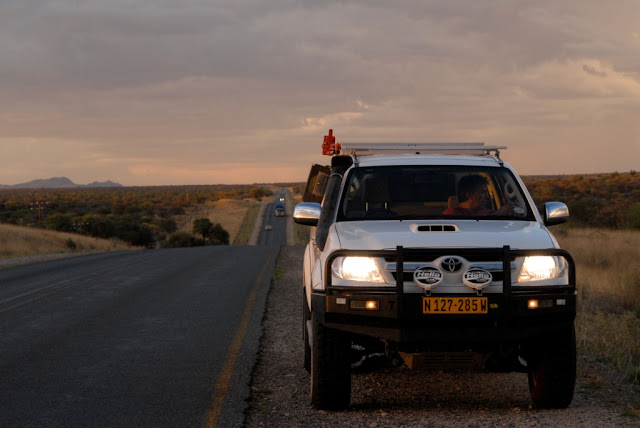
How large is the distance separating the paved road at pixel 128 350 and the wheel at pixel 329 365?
0.68 metres

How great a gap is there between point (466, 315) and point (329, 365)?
1.11 metres

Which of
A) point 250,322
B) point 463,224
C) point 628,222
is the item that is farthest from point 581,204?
point 463,224

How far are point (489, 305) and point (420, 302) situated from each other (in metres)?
0.48

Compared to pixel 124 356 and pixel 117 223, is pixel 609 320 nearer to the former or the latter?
pixel 124 356

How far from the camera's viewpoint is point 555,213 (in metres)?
6.31

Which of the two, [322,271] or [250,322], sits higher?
[322,271]

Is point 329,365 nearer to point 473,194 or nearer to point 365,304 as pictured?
point 365,304

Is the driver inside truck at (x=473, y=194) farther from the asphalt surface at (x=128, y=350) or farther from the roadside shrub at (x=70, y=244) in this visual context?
the roadside shrub at (x=70, y=244)

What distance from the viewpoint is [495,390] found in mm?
6625

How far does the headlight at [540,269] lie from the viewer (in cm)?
535

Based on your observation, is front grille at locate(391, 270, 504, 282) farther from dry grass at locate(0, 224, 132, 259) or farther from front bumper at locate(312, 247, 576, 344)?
dry grass at locate(0, 224, 132, 259)

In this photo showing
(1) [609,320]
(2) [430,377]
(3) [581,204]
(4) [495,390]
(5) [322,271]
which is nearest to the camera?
(5) [322,271]

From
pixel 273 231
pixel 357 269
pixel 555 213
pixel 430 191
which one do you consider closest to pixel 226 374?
pixel 357 269

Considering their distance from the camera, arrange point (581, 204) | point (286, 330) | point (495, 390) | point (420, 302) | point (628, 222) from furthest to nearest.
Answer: point (581, 204)
point (628, 222)
point (286, 330)
point (495, 390)
point (420, 302)
